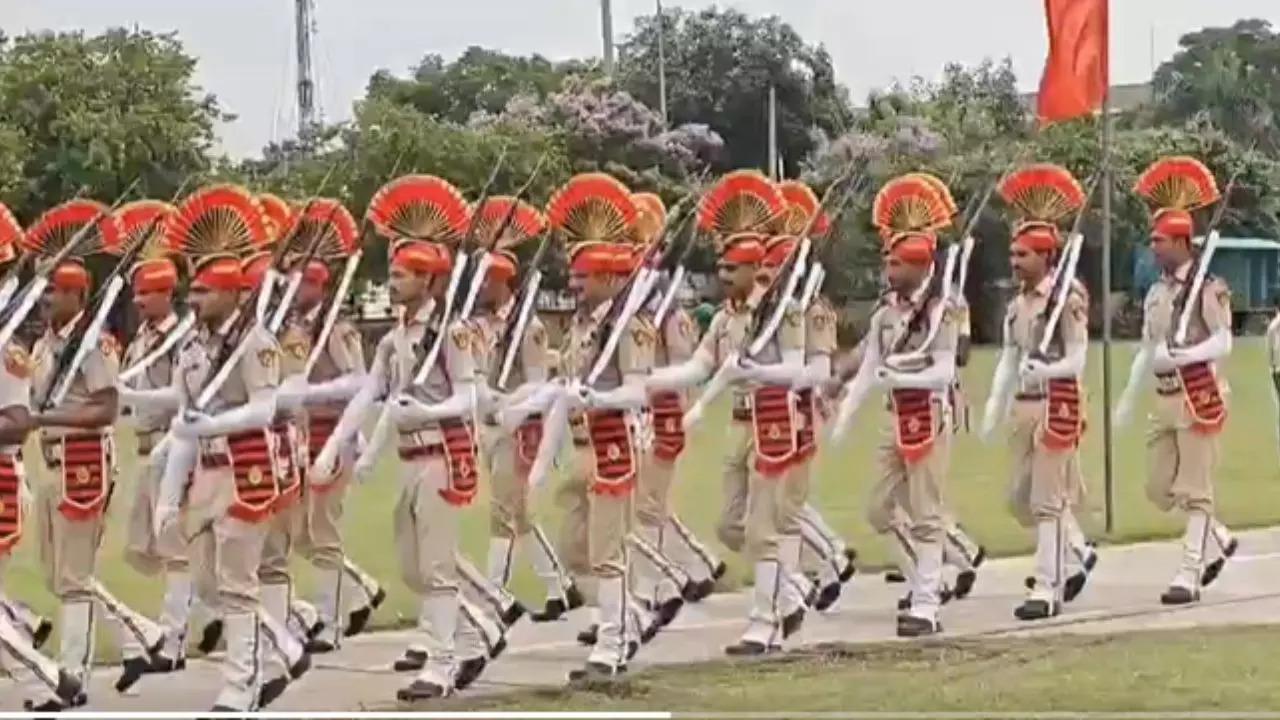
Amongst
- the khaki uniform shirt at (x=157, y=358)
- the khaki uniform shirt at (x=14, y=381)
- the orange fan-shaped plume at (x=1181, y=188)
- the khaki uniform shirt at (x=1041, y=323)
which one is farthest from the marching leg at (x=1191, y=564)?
the khaki uniform shirt at (x=14, y=381)

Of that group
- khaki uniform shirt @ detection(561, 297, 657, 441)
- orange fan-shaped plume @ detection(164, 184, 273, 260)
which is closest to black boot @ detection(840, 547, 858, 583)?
khaki uniform shirt @ detection(561, 297, 657, 441)

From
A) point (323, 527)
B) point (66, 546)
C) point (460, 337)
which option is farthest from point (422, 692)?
point (323, 527)

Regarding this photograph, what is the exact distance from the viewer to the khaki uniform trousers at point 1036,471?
1220cm

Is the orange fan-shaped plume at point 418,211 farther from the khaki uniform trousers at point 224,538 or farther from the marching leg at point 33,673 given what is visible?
the marching leg at point 33,673

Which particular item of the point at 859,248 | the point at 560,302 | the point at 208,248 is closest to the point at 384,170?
the point at 859,248

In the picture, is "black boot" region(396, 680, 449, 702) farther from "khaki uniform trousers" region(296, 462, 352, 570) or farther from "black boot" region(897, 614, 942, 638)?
"black boot" region(897, 614, 942, 638)

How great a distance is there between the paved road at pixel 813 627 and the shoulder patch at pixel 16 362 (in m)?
1.49

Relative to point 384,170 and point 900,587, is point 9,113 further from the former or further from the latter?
point 900,587

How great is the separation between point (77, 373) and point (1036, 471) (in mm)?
4935

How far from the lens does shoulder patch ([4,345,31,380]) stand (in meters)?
9.38

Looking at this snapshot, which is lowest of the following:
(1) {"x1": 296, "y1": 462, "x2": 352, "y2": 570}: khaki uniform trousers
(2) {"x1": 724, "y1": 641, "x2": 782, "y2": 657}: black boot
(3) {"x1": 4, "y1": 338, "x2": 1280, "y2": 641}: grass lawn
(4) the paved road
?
(3) {"x1": 4, "y1": 338, "x2": 1280, "y2": 641}: grass lawn

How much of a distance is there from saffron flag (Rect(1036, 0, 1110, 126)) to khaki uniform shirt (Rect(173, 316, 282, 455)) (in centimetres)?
800

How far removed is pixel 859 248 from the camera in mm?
31344

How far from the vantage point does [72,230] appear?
35.5 feet
